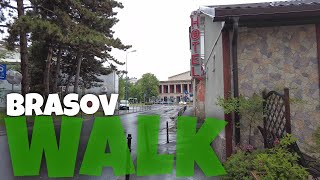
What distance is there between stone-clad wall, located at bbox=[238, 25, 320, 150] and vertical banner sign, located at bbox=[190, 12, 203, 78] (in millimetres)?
12275

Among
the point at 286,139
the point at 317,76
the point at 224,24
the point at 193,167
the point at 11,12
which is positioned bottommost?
the point at 193,167

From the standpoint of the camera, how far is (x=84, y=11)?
71.1 ft

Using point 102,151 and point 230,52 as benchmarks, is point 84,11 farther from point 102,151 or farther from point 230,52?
point 230,52

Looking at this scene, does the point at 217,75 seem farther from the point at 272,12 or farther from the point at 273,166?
the point at 273,166

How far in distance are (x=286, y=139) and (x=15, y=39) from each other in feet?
67.7

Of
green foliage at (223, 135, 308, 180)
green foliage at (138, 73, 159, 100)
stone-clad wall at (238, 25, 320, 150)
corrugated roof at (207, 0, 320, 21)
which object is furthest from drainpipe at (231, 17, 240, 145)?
green foliage at (138, 73, 159, 100)

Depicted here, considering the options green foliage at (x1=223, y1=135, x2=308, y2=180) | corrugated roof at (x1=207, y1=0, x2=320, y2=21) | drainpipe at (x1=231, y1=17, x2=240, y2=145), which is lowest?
green foliage at (x1=223, y1=135, x2=308, y2=180)

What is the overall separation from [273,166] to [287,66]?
3.07m

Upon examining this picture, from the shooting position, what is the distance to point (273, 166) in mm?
4641

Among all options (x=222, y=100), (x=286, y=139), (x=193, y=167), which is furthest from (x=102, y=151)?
(x=286, y=139)

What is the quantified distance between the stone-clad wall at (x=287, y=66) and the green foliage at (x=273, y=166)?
1652 millimetres

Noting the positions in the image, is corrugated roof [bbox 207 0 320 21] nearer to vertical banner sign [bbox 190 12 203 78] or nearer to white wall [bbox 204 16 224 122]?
white wall [bbox 204 16 224 122]

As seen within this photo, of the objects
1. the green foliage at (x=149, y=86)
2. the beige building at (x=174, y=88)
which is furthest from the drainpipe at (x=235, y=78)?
the beige building at (x=174, y=88)

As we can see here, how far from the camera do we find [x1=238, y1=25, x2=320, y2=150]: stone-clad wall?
6.81 metres
